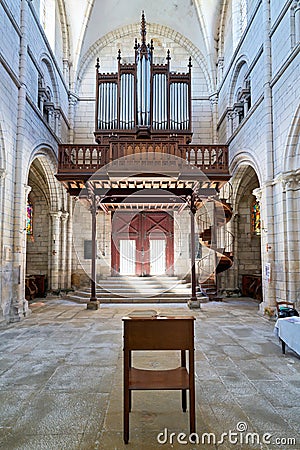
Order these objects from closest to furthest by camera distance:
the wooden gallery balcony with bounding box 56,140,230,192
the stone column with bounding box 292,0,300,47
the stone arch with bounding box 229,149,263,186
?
1. the stone column with bounding box 292,0,300,47
2. the wooden gallery balcony with bounding box 56,140,230,192
3. the stone arch with bounding box 229,149,263,186

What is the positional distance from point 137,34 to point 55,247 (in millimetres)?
9254

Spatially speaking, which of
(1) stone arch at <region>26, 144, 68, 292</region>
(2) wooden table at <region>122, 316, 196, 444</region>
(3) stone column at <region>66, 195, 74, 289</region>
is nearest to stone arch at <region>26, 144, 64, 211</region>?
(1) stone arch at <region>26, 144, 68, 292</region>

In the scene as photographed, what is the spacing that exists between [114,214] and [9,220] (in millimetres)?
6369

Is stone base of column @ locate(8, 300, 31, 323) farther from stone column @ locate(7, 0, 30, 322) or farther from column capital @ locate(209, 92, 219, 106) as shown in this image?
column capital @ locate(209, 92, 219, 106)

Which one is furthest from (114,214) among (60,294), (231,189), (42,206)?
(231,189)

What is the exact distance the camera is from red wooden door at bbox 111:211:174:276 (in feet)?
43.2

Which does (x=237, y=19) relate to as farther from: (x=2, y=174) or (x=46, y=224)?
(x=46, y=224)

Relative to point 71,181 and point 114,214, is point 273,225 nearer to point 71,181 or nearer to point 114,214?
point 71,181

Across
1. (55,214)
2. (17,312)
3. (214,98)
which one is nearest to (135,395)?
(17,312)

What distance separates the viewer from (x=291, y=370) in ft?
13.1

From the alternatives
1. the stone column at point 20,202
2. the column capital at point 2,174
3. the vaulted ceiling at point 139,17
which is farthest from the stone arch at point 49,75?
the column capital at point 2,174

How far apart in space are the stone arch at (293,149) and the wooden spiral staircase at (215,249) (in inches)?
134

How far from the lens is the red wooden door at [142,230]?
1316 cm

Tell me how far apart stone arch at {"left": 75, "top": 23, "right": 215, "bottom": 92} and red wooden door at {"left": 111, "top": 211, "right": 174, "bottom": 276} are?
18.3ft
